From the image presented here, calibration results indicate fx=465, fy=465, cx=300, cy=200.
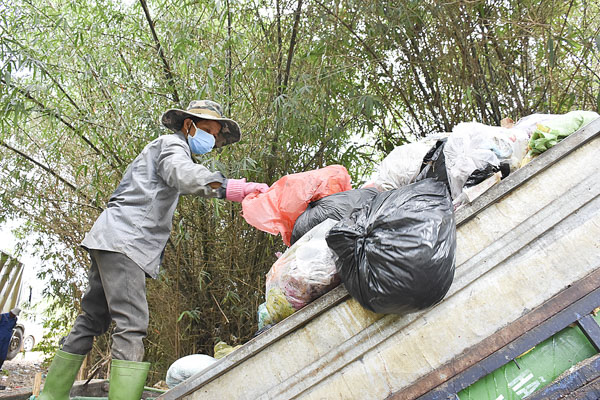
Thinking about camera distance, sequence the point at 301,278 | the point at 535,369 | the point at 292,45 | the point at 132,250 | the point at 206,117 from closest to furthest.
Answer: the point at 535,369 < the point at 301,278 < the point at 132,250 < the point at 206,117 < the point at 292,45

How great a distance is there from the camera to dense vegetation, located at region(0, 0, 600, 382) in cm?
300

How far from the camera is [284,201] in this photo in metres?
2.02

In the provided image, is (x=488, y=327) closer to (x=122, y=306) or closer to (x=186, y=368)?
(x=186, y=368)

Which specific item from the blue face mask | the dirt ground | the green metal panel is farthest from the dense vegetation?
the dirt ground

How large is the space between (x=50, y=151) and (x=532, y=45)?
12.6 ft

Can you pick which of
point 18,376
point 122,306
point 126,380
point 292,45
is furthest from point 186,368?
point 18,376

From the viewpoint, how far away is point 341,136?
3297mm

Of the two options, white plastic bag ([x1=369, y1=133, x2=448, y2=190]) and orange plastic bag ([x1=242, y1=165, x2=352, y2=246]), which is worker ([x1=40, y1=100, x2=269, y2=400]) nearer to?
orange plastic bag ([x1=242, y1=165, x2=352, y2=246])

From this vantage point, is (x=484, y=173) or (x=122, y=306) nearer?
(x=484, y=173)

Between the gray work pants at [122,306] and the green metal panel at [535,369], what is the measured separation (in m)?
1.35

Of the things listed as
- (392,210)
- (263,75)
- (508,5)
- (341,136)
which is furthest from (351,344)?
(508,5)

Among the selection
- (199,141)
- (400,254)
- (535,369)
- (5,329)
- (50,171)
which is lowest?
(535,369)

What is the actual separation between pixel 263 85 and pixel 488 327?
2.42 meters

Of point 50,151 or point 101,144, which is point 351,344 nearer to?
point 101,144
